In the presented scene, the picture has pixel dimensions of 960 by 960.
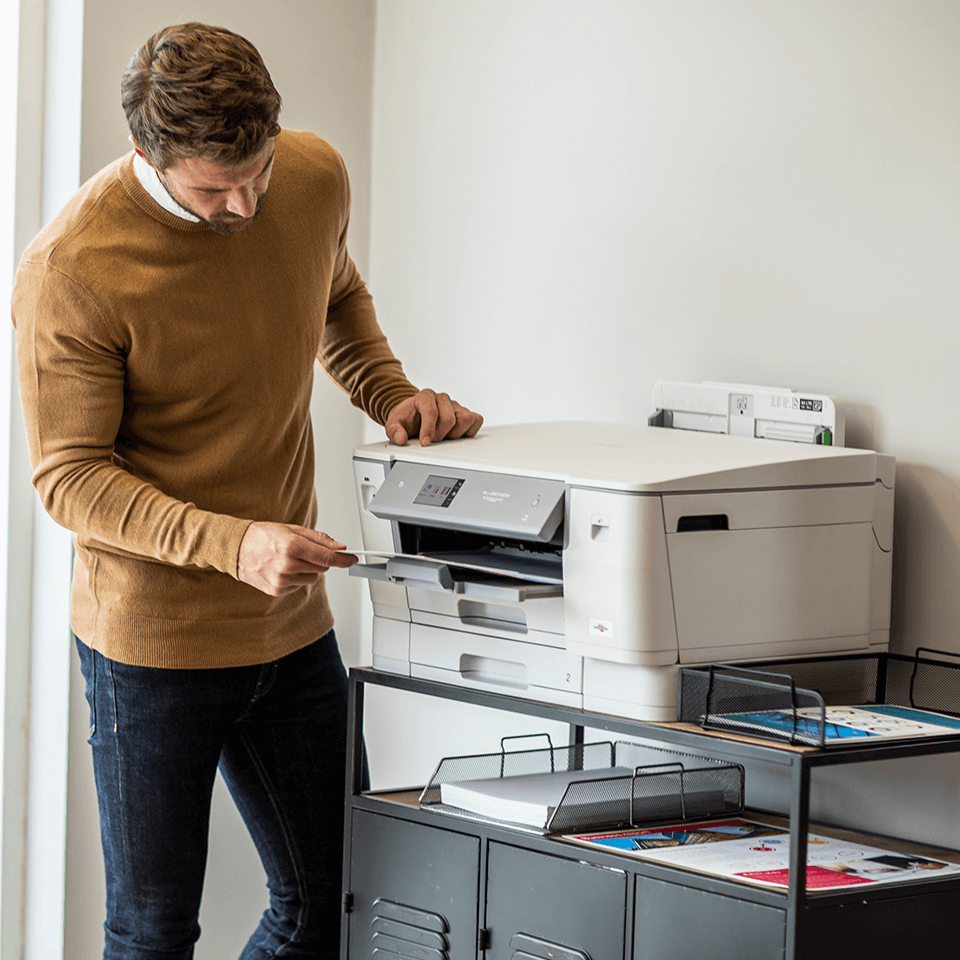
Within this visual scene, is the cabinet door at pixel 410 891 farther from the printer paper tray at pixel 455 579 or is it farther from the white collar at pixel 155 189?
the white collar at pixel 155 189

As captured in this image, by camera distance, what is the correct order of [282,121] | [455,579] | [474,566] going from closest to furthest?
[474,566], [455,579], [282,121]

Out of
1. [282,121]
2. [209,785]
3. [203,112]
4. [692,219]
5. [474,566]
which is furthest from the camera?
[282,121]

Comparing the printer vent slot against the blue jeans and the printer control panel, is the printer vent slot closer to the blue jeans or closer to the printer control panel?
the printer control panel

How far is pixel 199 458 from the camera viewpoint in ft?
5.83

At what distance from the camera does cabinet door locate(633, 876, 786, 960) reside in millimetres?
1493

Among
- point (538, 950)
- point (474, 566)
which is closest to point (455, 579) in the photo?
point (474, 566)

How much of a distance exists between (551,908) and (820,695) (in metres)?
0.43

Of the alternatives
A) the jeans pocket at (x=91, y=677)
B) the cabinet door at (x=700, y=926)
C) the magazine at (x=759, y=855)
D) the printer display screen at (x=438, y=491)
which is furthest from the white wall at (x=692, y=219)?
the jeans pocket at (x=91, y=677)

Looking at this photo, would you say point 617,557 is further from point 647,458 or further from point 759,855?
point 759,855

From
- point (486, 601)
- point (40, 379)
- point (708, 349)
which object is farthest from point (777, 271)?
point (40, 379)

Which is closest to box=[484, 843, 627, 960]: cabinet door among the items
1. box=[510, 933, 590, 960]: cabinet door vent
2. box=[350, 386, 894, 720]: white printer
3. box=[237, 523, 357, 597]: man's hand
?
box=[510, 933, 590, 960]: cabinet door vent

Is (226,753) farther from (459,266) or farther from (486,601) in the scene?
(459,266)

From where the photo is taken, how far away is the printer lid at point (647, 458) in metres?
1.59

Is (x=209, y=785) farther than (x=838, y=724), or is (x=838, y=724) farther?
(x=209, y=785)
